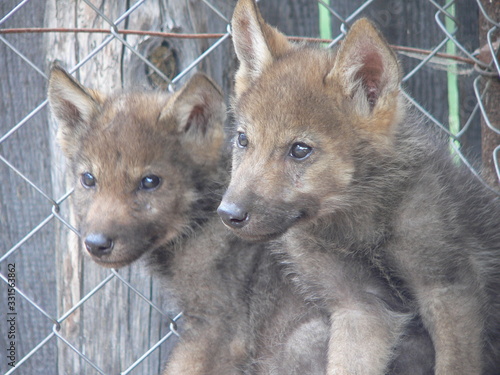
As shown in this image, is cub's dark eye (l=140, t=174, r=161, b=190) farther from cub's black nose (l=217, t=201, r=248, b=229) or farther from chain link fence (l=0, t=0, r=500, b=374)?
cub's black nose (l=217, t=201, r=248, b=229)

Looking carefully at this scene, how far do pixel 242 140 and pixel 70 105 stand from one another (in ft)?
3.45

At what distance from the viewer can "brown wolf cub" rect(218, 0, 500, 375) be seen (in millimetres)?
3258

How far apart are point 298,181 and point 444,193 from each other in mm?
631

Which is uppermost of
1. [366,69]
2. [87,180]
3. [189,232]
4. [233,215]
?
[366,69]

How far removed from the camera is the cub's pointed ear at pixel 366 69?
327 centimetres

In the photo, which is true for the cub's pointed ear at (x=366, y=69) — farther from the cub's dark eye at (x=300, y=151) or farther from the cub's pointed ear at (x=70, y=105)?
the cub's pointed ear at (x=70, y=105)

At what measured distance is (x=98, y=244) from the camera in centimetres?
361

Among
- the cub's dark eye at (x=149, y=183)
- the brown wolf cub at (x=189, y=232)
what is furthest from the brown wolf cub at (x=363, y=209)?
the cub's dark eye at (x=149, y=183)

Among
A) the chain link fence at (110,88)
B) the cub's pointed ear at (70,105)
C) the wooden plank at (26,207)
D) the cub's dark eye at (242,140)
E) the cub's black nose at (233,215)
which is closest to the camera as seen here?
the cub's black nose at (233,215)

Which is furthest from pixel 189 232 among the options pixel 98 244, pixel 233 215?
pixel 233 215

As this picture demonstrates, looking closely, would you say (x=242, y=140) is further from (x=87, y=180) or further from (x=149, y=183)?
(x=87, y=180)

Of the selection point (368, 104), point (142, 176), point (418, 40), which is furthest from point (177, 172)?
point (418, 40)

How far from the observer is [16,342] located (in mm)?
5145

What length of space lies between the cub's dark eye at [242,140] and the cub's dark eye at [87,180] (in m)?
0.79
